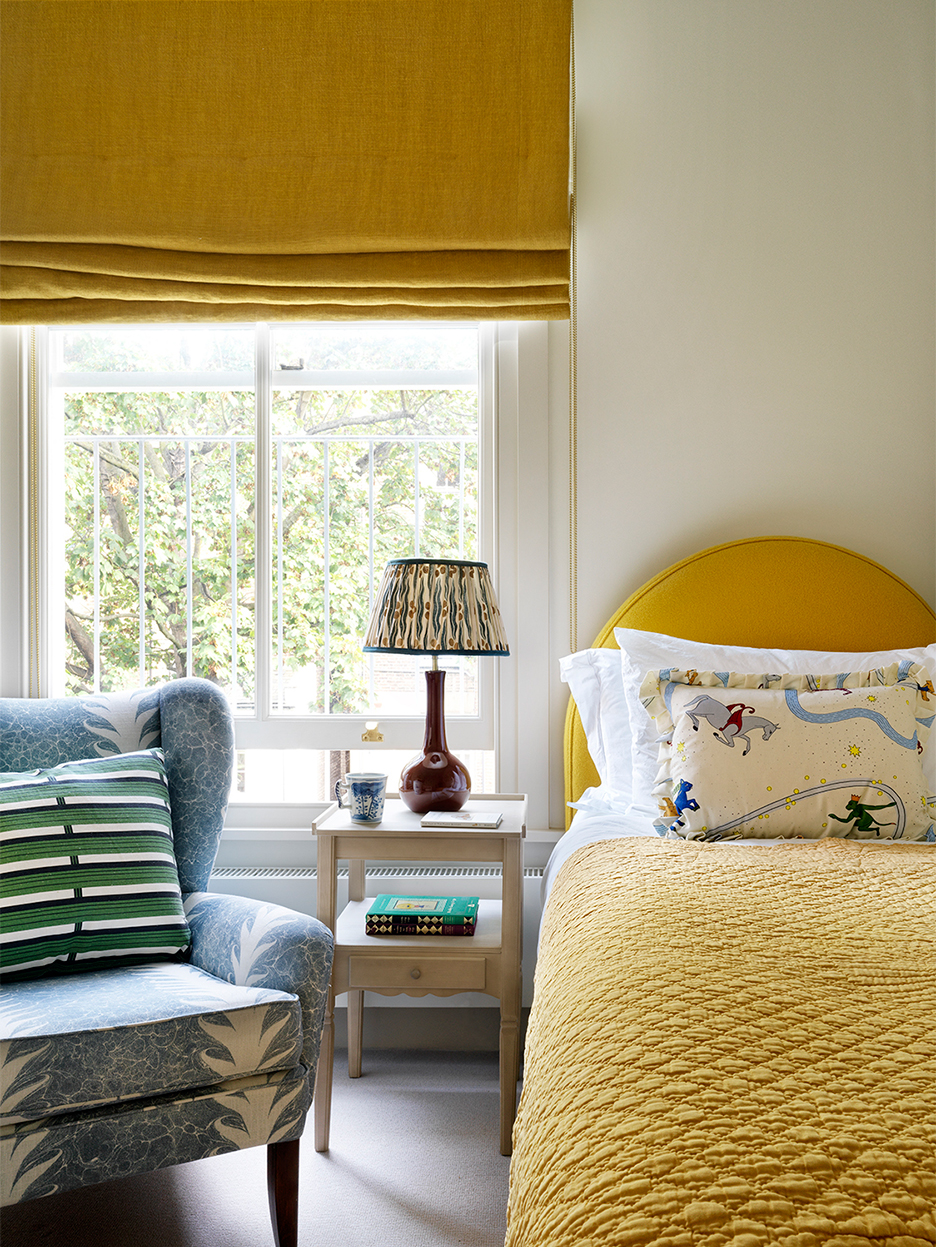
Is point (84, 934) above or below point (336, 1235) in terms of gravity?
above

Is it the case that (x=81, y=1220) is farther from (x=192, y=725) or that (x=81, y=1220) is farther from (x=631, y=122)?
(x=631, y=122)

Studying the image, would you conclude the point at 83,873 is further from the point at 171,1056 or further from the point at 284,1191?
the point at 284,1191

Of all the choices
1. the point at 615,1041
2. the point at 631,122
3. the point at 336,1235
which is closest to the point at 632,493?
the point at 631,122

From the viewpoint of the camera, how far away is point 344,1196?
5.05ft

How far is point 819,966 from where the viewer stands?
94cm

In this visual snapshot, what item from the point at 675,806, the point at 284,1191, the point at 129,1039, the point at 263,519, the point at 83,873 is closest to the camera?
the point at 129,1039

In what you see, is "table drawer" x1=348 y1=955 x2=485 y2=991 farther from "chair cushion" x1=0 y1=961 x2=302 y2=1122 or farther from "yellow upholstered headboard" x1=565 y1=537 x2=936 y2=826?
"yellow upholstered headboard" x1=565 y1=537 x2=936 y2=826

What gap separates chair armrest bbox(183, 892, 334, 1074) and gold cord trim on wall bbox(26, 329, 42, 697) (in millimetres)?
1064

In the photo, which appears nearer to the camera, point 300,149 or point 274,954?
point 274,954

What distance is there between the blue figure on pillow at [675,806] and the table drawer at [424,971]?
0.47 meters

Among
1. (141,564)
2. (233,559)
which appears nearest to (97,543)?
(141,564)

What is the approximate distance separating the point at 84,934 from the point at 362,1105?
0.79 metres

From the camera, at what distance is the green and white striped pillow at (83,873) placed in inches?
56.7

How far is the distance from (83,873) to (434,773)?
2.36ft
